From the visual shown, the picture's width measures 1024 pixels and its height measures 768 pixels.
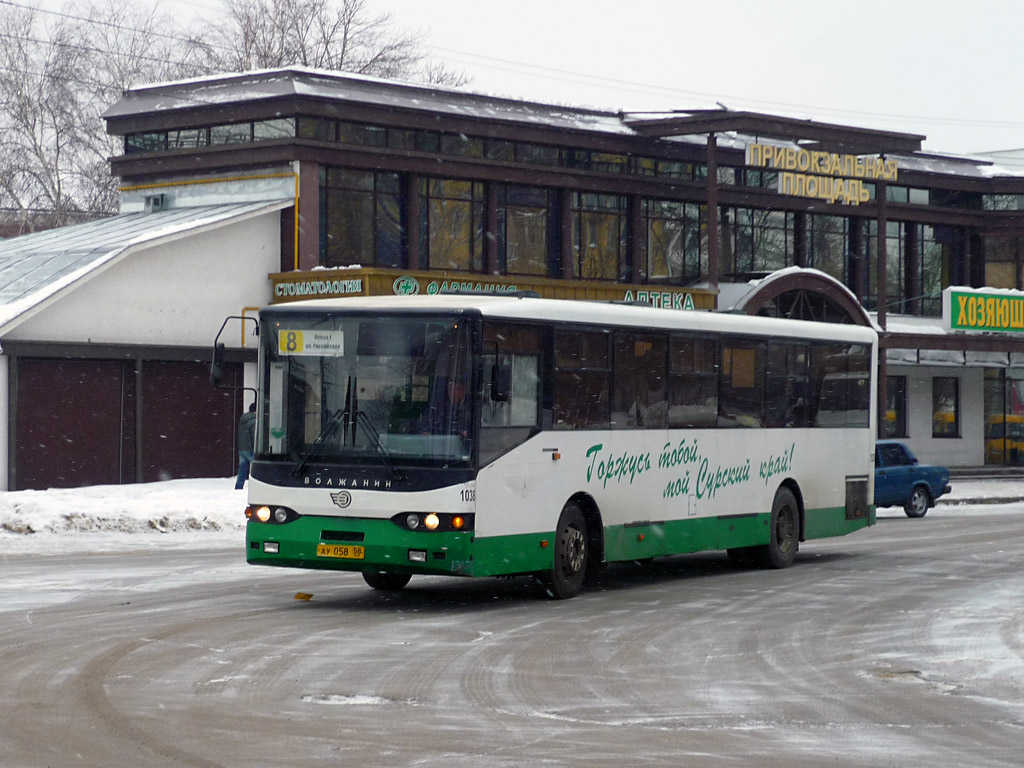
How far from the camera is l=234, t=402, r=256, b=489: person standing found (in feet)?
57.4

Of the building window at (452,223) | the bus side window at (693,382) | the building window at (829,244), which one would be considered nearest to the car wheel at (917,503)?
the building window at (452,223)

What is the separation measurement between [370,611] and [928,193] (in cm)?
4059

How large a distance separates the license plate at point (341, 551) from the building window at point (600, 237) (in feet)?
90.2

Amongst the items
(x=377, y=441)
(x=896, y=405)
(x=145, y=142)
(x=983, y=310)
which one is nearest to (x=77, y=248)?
(x=145, y=142)

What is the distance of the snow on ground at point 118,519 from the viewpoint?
21.9 metres

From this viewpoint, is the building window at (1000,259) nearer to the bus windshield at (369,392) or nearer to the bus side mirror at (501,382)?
the bus side mirror at (501,382)

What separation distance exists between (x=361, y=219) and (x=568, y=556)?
22.0 meters

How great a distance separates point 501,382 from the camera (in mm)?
15023

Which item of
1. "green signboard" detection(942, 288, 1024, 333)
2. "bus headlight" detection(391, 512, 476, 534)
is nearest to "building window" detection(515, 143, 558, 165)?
"green signboard" detection(942, 288, 1024, 333)

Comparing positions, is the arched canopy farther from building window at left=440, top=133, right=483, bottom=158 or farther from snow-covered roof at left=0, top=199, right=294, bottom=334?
snow-covered roof at left=0, top=199, right=294, bottom=334

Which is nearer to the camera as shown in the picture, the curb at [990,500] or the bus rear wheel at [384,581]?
the bus rear wheel at [384,581]

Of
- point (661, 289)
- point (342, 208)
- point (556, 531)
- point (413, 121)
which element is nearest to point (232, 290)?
point (342, 208)

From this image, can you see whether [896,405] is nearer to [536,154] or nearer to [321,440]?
[536,154]

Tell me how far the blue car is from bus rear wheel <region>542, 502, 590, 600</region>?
16.6 metres
